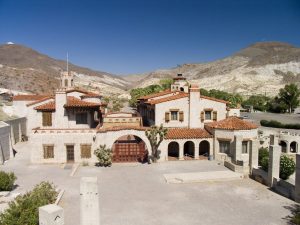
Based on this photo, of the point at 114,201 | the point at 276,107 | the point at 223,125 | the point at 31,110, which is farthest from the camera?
the point at 276,107

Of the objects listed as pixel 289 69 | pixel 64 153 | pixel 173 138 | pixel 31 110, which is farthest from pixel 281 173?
pixel 289 69

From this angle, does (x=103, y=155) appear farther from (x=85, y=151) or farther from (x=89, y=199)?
(x=89, y=199)

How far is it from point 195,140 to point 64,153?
14894mm

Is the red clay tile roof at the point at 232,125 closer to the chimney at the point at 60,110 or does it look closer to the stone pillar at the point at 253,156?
the stone pillar at the point at 253,156

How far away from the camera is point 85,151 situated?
3400 centimetres

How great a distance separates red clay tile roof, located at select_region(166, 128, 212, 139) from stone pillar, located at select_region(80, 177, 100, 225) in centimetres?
2281

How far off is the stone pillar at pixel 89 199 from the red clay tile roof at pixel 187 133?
22808 millimetres

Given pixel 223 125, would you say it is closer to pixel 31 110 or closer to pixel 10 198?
pixel 10 198

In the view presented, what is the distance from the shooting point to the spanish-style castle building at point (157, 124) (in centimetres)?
3381

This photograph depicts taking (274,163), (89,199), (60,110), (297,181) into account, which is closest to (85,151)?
(60,110)

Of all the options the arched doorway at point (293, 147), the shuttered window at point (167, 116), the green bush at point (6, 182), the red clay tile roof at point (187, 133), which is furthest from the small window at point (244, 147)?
the green bush at point (6, 182)

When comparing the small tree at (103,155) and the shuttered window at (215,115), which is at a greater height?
the shuttered window at (215,115)

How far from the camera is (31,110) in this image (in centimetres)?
4619

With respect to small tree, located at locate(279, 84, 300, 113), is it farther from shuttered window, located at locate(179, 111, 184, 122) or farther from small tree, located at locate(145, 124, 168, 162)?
small tree, located at locate(145, 124, 168, 162)
